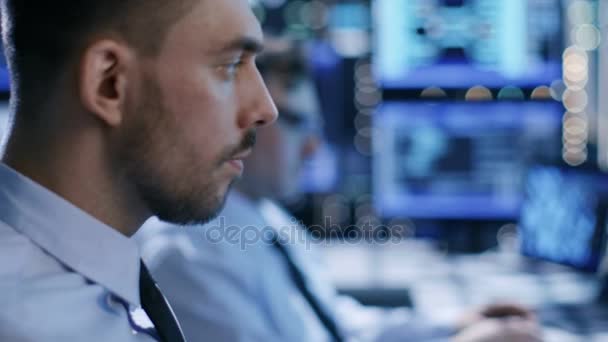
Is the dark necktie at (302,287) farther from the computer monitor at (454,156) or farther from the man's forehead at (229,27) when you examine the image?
the computer monitor at (454,156)

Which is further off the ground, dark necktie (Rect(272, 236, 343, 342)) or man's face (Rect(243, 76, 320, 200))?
man's face (Rect(243, 76, 320, 200))

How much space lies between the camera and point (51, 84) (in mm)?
698

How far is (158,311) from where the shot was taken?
0.75 m

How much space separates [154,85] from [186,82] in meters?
0.03

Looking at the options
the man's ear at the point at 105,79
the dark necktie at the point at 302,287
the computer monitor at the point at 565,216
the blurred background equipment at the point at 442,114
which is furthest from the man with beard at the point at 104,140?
the blurred background equipment at the point at 442,114

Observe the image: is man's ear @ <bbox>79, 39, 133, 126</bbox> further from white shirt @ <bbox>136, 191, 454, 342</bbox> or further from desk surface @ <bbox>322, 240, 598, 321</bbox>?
desk surface @ <bbox>322, 240, 598, 321</bbox>

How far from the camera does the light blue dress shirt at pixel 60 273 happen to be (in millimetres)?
634

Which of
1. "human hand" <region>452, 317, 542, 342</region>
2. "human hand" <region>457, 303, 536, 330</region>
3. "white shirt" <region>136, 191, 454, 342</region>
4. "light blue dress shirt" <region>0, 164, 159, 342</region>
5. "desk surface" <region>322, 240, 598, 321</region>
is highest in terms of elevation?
"light blue dress shirt" <region>0, 164, 159, 342</region>

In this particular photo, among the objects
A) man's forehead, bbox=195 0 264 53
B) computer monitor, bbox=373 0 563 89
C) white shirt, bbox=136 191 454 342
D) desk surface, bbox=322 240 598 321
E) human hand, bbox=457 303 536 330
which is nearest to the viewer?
man's forehead, bbox=195 0 264 53

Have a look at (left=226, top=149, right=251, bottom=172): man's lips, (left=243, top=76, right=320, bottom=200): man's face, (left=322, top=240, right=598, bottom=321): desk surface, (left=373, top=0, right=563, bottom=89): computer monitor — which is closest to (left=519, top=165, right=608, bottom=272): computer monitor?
(left=322, top=240, right=598, bottom=321): desk surface

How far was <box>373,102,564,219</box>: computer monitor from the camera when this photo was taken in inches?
87.1

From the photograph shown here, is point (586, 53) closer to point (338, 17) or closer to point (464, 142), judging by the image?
point (464, 142)

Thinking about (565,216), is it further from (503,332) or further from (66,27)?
(66,27)

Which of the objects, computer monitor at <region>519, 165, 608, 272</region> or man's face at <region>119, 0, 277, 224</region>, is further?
computer monitor at <region>519, 165, 608, 272</region>
